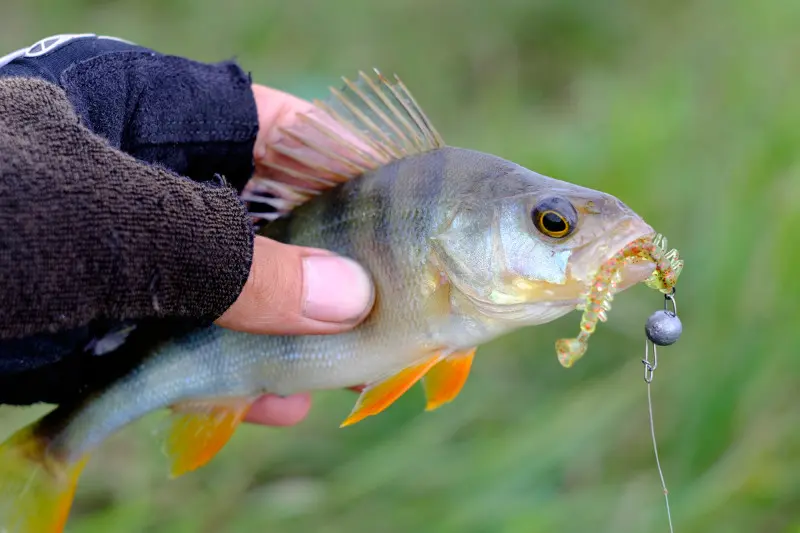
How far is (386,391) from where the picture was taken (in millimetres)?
1831

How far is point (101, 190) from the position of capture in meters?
1.49

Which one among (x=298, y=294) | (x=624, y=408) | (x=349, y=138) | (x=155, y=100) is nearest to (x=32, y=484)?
(x=298, y=294)

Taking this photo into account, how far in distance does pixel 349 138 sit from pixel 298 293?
47 centimetres

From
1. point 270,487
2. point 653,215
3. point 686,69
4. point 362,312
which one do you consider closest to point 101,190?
point 362,312

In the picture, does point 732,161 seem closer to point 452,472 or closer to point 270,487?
point 452,472

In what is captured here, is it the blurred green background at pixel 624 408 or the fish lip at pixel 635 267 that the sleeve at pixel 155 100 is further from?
the fish lip at pixel 635 267

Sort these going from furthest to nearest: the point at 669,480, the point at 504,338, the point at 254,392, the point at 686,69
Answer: the point at 686,69, the point at 504,338, the point at 669,480, the point at 254,392

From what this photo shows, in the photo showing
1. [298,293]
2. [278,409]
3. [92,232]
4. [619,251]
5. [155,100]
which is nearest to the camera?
[92,232]

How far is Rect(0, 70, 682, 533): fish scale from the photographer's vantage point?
170 cm

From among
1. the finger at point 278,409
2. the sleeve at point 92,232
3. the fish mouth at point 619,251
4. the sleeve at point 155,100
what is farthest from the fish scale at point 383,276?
the sleeve at point 92,232

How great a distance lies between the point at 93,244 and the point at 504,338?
2122 mm

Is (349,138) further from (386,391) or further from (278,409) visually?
(278,409)

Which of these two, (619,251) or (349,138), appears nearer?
(619,251)

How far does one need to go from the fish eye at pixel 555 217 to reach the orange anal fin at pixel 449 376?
15.9 inches
